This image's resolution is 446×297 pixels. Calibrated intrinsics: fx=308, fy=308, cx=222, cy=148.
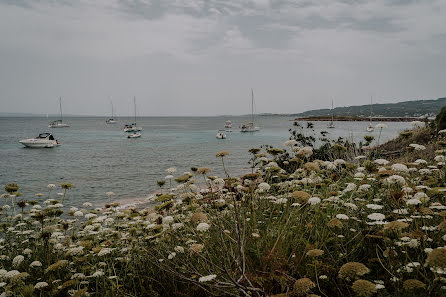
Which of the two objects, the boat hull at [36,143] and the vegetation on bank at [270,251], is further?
the boat hull at [36,143]

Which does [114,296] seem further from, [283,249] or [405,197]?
[405,197]

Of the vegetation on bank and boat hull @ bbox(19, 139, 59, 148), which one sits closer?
the vegetation on bank

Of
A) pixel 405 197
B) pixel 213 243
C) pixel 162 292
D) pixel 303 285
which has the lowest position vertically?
pixel 162 292

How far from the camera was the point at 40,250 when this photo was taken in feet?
17.7

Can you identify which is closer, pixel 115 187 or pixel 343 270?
pixel 343 270

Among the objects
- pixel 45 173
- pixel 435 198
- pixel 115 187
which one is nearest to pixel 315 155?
pixel 435 198

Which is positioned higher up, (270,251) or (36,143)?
(270,251)

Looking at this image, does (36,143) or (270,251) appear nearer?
(270,251)

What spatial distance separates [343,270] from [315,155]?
13.0 meters

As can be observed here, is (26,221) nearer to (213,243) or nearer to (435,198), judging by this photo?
(213,243)

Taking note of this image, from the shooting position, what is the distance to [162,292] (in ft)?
13.9

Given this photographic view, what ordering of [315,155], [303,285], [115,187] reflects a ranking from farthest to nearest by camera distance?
[115,187] < [315,155] < [303,285]

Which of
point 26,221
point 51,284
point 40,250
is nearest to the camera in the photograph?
point 51,284

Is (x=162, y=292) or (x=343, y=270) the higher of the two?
(x=343, y=270)
